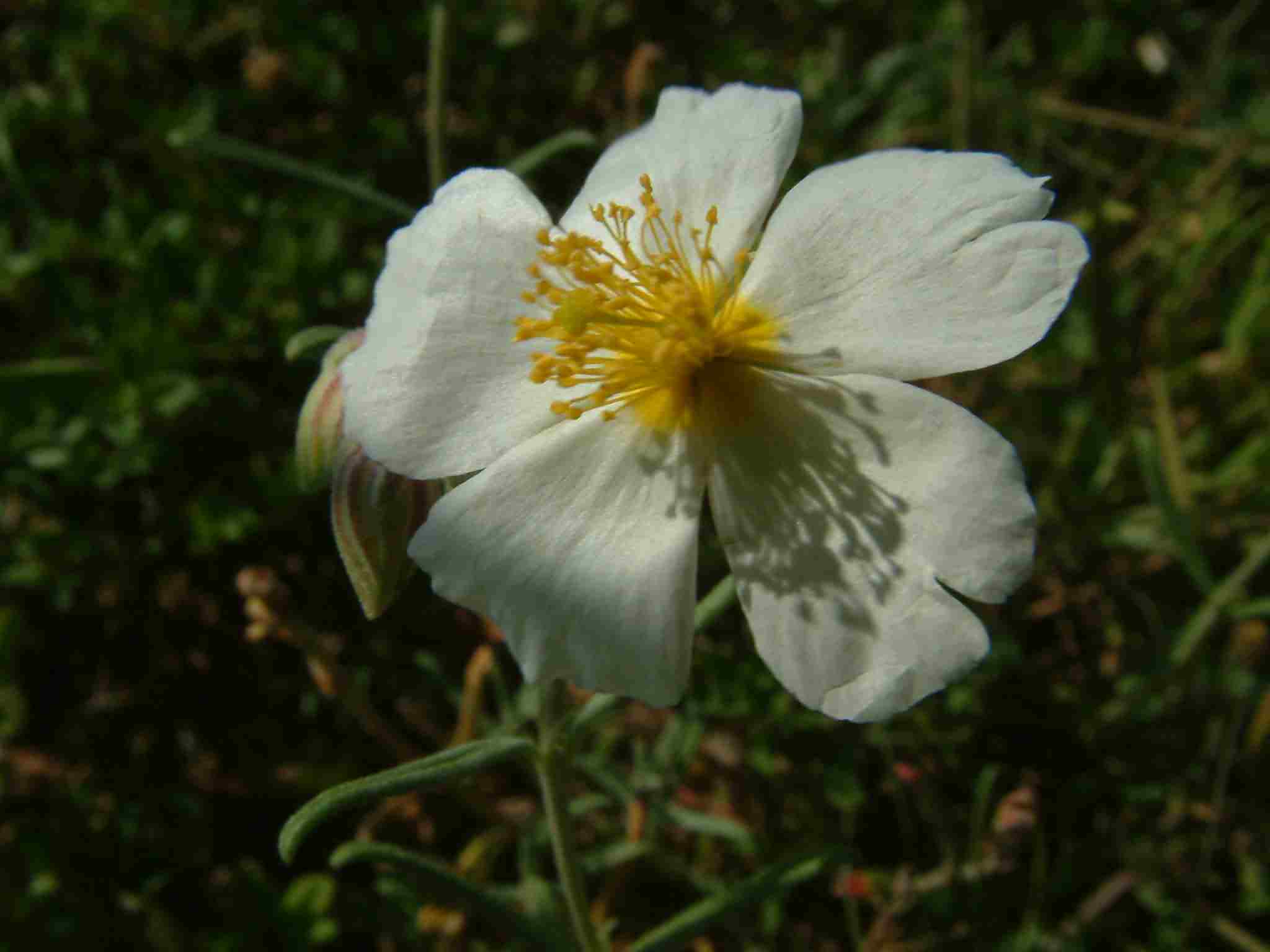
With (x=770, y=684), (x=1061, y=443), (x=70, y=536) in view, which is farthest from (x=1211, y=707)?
(x=70, y=536)

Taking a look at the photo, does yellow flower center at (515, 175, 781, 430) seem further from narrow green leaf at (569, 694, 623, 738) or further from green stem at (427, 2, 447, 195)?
green stem at (427, 2, 447, 195)

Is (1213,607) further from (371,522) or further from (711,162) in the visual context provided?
(371,522)

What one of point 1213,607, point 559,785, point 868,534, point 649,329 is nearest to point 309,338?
point 649,329

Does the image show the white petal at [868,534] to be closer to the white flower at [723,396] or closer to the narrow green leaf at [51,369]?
the white flower at [723,396]

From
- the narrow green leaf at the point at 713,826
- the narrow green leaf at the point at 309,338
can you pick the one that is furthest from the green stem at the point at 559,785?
the narrow green leaf at the point at 309,338

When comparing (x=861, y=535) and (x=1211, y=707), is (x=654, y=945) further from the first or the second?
(x=1211, y=707)

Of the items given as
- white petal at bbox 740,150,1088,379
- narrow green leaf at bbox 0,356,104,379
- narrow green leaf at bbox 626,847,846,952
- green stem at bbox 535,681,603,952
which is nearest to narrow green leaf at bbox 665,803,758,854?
narrow green leaf at bbox 626,847,846,952
